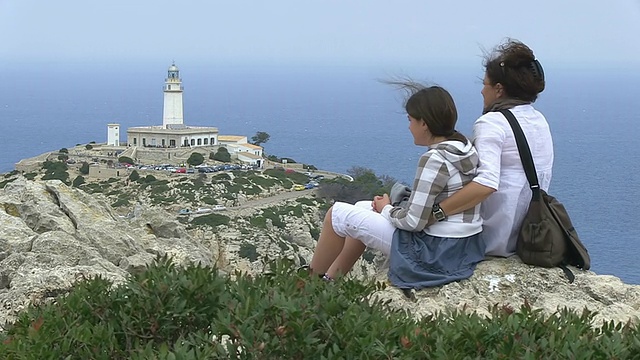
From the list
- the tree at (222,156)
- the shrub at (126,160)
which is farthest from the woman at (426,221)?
the tree at (222,156)

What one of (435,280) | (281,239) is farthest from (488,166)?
(281,239)

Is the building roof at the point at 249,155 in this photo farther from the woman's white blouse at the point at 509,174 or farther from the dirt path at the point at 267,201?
the woman's white blouse at the point at 509,174

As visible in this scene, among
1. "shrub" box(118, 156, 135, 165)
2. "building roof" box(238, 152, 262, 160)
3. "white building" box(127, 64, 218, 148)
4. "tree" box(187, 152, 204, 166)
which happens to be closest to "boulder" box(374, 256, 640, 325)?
"shrub" box(118, 156, 135, 165)

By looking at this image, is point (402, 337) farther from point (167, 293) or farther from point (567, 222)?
point (567, 222)

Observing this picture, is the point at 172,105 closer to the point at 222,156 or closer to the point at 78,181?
the point at 222,156

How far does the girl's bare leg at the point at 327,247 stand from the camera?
5812 mm

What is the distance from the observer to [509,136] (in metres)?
5.61

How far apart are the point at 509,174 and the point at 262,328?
2801 mm

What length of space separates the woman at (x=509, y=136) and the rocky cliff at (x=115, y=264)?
0.25 m

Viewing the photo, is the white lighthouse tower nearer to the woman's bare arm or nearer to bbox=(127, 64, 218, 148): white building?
bbox=(127, 64, 218, 148): white building

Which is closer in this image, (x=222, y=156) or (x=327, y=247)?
(x=327, y=247)

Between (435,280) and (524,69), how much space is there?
1481mm

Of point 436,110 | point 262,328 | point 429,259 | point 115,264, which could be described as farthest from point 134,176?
point 262,328

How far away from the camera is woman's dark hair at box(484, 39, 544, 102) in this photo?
565 cm
